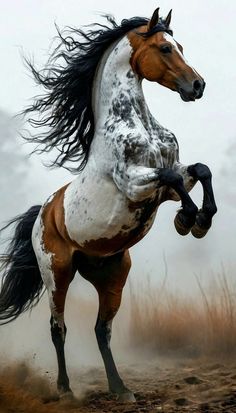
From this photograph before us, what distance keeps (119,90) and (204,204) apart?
126 centimetres

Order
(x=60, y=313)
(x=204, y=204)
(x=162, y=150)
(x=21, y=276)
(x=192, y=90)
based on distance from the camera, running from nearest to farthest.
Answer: (x=204, y=204), (x=192, y=90), (x=162, y=150), (x=60, y=313), (x=21, y=276)

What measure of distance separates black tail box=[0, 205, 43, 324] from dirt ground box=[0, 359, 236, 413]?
72 centimetres

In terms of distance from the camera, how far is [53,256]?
7.12 m

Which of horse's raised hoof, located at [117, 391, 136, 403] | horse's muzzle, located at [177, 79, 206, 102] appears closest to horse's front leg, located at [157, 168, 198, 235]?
horse's muzzle, located at [177, 79, 206, 102]

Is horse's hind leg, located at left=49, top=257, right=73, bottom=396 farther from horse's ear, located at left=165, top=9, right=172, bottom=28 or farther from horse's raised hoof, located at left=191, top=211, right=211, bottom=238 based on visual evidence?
horse's ear, located at left=165, top=9, right=172, bottom=28

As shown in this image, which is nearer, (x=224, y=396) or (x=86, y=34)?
(x=224, y=396)

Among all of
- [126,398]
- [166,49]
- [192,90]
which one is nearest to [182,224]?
[192,90]

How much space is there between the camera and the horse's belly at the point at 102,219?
6410mm

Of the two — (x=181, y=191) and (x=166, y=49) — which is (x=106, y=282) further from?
(x=166, y=49)

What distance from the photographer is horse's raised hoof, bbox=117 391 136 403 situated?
6.63 m

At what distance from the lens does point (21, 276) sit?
7891 mm

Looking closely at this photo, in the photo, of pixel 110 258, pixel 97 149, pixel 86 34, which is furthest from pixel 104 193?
pixel 86 34

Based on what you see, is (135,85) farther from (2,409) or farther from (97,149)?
(2,409)

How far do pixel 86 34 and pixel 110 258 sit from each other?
80.4 inches
